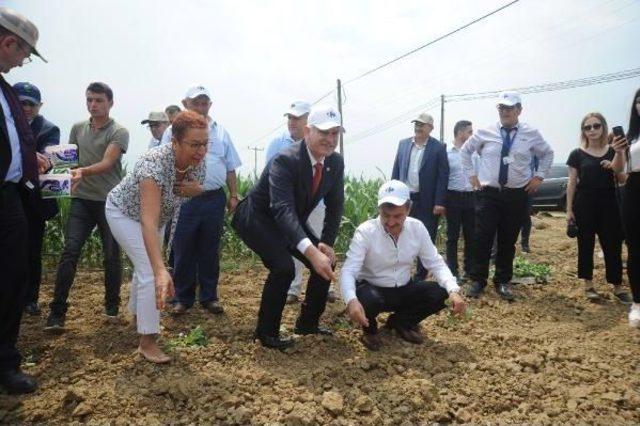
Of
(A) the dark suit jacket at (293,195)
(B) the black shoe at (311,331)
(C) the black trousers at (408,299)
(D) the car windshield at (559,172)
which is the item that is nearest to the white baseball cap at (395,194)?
(A) the dark suit jacket at (293,195)

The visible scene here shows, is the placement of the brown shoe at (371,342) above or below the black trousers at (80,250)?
below

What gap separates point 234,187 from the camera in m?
4.65

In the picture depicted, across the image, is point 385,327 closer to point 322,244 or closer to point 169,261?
point 322,244

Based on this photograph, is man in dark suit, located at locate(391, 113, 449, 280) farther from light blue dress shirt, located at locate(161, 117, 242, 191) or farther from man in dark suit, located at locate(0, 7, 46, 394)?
man in dark suit, located at locate(0, 7, 46, 394)

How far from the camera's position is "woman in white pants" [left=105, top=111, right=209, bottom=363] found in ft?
8.77

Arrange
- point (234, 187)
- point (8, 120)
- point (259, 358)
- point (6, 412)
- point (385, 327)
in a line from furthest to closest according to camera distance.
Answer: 1. point (234, 187)
2. point (385, 327)
3. point (259, 358)
4. point (8, 120)
5. point (6, 412)

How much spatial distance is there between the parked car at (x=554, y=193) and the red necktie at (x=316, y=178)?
11570mm

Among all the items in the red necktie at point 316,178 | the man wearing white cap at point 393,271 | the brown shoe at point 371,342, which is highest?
the red necktie at point 316,178

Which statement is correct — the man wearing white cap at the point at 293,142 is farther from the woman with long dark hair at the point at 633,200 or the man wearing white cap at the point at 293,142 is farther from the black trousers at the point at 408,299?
the woman with long dark hair at the point at 633,200

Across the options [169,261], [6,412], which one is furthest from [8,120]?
[169,261]

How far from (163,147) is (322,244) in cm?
120

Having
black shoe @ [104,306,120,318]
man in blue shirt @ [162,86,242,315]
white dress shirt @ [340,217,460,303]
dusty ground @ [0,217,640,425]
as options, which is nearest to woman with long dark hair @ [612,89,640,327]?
dusty ground @ [0,217,640,425]

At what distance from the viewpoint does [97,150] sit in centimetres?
397

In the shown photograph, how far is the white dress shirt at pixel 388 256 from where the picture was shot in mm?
3402
